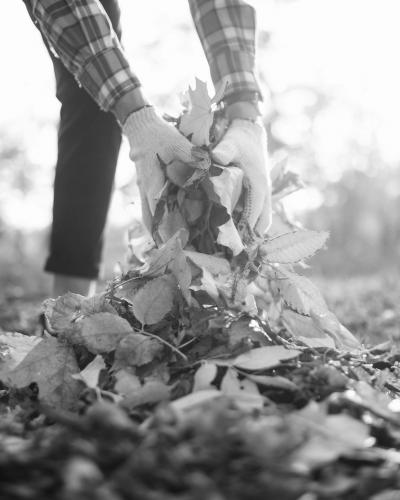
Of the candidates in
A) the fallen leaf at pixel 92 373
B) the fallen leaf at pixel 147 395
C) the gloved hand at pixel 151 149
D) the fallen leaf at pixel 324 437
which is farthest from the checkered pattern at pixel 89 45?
the fallen leaf at pixel 324 437

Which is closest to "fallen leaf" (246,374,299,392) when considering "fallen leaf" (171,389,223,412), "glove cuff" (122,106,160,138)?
"fallen leaf" (171,389,223,412)

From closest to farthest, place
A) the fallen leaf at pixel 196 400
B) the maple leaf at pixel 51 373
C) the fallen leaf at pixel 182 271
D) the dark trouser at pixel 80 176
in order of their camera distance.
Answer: the fallen leaf at pixel 196 400
the maple leaf at pixel 51 373
the fallen leaf at pixel 182 271
the dark trouser at pixel 80 176

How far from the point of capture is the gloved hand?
4.69 ft

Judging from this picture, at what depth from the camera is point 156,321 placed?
115cm

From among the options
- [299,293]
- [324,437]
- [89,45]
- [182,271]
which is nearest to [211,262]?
[182,271]

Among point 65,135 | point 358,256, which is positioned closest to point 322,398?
point 65,135

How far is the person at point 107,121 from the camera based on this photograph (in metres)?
1.46

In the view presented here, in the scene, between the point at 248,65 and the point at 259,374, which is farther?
the point at 248,65

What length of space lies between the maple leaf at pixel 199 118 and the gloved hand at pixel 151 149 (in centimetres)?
6

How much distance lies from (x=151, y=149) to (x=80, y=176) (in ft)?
2.11

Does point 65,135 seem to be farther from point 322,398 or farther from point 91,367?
point 322,398

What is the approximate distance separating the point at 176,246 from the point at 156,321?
0.17 m

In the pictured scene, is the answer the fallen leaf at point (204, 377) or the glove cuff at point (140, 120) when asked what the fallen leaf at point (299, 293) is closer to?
the fallen leaf at point (204, 377)

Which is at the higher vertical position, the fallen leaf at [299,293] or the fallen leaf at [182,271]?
the fallen leaf at [182,271]
